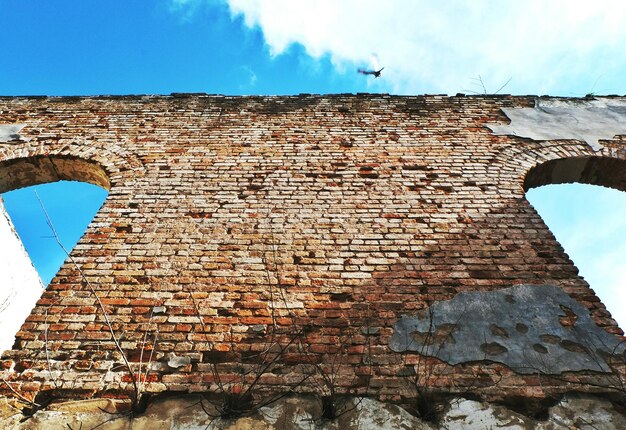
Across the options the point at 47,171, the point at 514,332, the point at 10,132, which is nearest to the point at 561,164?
the point at 514,332

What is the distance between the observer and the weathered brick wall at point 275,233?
2697 millimetres

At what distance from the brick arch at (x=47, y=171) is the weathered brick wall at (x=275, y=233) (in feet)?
0.11

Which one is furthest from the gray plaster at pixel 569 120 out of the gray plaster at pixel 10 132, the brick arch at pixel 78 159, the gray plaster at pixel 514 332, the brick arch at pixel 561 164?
the gray plaster at pixel 10 132

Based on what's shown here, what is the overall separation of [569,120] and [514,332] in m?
3.30

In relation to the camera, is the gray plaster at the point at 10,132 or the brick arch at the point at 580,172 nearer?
the brick arch at the point at 580,172

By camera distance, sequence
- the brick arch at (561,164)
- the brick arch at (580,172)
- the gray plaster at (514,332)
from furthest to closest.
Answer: the brick arch at (580,172) → the brick arch at (561,164) → the gray plaster at (514,332)

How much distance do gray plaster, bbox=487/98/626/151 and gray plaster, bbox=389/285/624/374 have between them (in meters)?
2.31

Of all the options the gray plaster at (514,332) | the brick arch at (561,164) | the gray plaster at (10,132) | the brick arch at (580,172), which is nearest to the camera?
the gray plaster at (514,332)

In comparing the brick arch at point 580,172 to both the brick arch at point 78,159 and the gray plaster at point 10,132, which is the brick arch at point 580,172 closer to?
the brick arch at point 78,159

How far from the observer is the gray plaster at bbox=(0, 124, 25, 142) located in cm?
467

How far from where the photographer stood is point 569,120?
4.93 metres

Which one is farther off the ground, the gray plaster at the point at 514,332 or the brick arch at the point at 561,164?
the brick arch at the point at 561,164

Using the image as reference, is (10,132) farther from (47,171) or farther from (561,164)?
(561,164)

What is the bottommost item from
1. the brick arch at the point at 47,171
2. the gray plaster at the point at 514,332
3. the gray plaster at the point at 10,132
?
the gray plaster at the point at 514,332
